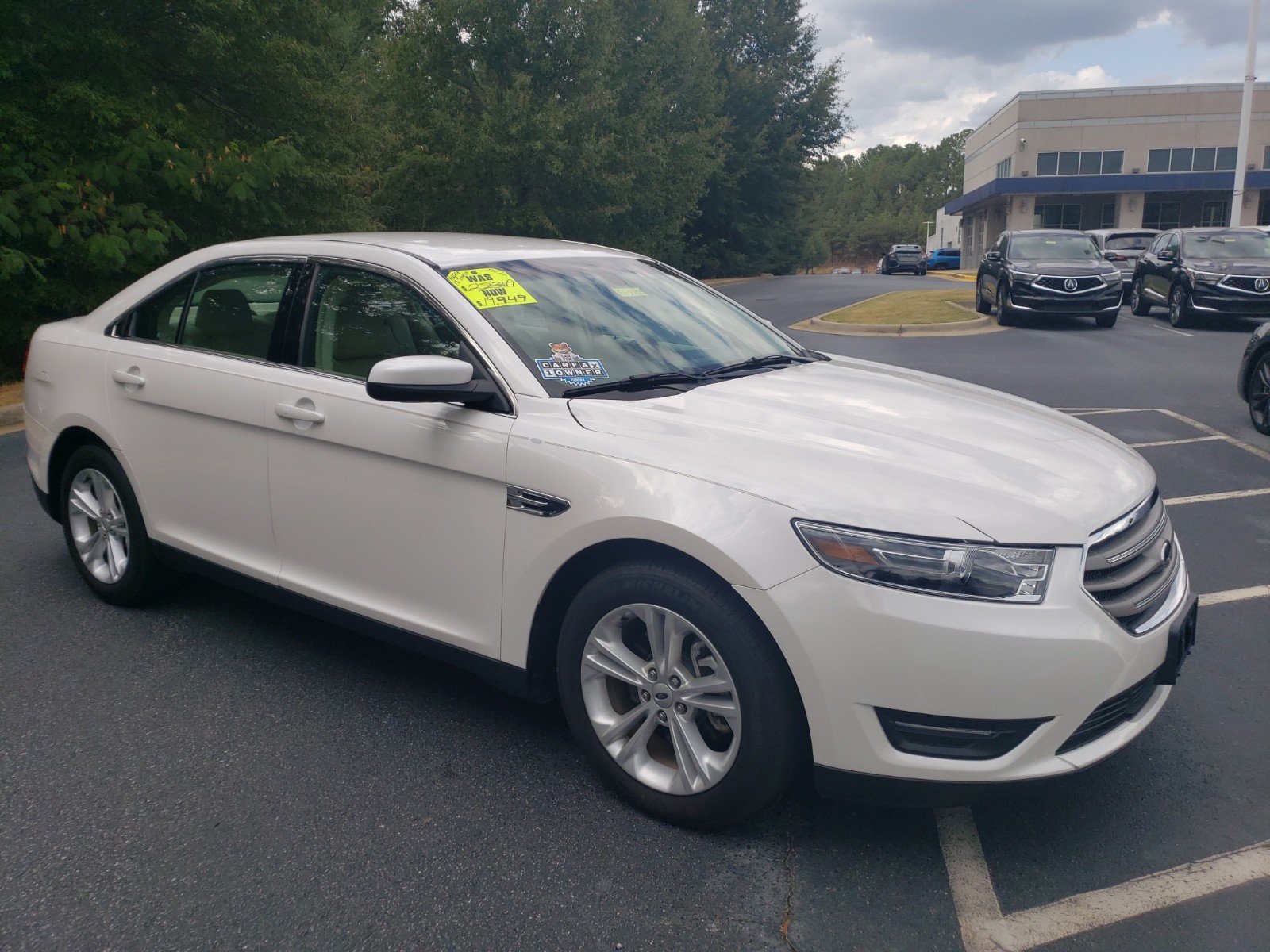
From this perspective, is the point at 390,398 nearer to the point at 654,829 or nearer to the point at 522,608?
the point at 522,608

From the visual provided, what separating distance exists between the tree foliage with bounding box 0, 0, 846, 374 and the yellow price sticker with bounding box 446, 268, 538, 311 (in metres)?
9.27

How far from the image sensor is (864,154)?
19812cm

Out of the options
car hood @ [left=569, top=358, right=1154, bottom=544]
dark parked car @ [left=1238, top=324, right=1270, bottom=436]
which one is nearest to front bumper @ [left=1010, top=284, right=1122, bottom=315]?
dark parked car @ [left=1238, top=324, right=1270, bottom=436]

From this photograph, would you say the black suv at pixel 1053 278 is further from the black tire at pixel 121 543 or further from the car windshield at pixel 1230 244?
the black tire at pixel 121 543

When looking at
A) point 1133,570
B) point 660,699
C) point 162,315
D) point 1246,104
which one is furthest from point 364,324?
point 1246,104

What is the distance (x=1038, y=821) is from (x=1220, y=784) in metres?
0.63

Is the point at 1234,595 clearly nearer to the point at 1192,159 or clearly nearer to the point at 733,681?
the point at 733,681

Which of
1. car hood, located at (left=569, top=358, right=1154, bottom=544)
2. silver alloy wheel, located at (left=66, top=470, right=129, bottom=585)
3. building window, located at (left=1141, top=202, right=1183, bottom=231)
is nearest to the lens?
car hood, located at (left=569, top=358, right=1154, bottom=544)

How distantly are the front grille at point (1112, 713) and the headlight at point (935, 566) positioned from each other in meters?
0.38

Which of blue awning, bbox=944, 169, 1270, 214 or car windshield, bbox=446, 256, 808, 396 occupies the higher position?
blue awning, bbox=944, 169, 1270, 214

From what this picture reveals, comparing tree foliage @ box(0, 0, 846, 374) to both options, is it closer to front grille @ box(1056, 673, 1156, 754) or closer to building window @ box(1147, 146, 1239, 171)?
front grille @ box(1056, 673, 1156, 754)

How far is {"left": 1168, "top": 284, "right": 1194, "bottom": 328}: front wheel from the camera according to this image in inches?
714

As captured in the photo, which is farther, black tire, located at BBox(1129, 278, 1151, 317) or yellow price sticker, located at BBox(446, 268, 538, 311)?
black tire, located at BBox(1129, 278, 1151, 317)

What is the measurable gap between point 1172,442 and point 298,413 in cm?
719
